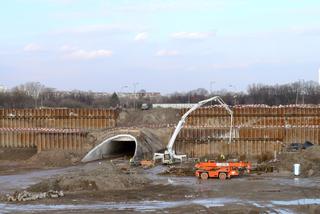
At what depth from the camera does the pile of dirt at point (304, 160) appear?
105ft

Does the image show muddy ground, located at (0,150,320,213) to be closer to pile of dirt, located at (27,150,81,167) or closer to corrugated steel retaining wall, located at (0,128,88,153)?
pile of dirt, located at (27,150,81,167)

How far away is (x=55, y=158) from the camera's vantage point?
4062cm

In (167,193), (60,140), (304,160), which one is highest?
(60,140)

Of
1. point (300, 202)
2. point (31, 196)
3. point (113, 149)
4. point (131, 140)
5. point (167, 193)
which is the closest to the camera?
point (300, 202)

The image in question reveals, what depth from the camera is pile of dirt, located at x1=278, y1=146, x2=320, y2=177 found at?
31906 mm

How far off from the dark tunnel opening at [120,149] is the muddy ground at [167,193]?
1151 centimetres

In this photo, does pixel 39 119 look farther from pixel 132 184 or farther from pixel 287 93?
pixel 287 93

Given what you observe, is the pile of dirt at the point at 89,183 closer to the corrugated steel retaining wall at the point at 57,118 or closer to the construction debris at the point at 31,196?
the construction debris at the point at 31,196

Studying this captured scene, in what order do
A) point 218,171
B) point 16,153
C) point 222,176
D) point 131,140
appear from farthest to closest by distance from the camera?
point 16,153
point 131,140
point 218,171
point 222,176

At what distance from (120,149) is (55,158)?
27.4 feet

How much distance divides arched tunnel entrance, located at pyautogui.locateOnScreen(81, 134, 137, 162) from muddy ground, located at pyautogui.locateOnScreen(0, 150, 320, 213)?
26.1ft

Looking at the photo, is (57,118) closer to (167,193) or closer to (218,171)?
(218,171)

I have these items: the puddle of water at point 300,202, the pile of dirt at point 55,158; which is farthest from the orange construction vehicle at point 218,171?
the pile of dirt at point 55,158

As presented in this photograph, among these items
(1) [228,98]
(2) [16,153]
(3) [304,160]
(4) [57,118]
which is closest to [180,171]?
(3) [304,160]
